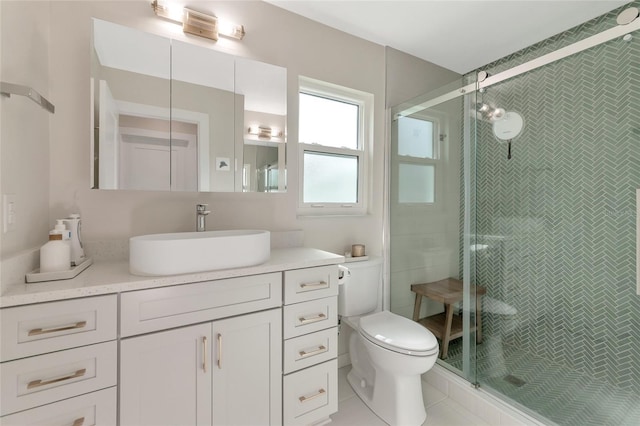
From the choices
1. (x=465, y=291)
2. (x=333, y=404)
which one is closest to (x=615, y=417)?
(x=465, y=291)

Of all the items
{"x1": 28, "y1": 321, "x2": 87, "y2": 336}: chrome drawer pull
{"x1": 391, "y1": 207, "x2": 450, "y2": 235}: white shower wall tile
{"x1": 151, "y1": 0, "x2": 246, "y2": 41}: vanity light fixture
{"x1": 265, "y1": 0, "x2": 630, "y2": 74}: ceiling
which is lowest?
{"x1": 28, "y1": 321, "x2": 87, "y2": 336}: chrome drawer pull

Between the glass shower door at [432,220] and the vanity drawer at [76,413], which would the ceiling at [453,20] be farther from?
the vanity drawer at [76,413]

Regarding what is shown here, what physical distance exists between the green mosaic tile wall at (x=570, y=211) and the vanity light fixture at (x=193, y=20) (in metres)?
1.66

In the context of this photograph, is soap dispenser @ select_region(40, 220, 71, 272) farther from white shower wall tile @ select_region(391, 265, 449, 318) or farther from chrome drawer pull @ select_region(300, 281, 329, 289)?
white shower wall tile @ select_region(391, 265, 449, 318)

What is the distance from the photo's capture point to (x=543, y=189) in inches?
68.8

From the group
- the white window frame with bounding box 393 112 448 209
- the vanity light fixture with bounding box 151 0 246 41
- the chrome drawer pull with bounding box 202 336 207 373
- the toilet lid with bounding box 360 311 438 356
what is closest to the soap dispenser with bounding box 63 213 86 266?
the chrome drawer pull with bounding box 202 336 207 373

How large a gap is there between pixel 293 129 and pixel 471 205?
1254 millimetres

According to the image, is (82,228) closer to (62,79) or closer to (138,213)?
(138,213)

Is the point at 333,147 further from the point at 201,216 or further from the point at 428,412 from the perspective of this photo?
the point at 428,412

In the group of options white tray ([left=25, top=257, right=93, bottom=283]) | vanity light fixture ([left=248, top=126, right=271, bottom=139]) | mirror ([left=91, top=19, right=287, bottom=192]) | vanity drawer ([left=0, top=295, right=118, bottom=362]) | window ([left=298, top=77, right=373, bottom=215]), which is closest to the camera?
vanity drawer ([left=0, top=295, right=118, bottom=362])

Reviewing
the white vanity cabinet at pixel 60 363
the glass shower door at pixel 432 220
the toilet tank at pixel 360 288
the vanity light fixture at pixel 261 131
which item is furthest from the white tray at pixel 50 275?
the glass shower door at pixel 432 220

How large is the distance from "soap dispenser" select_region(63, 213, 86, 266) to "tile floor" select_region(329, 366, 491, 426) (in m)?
1.47

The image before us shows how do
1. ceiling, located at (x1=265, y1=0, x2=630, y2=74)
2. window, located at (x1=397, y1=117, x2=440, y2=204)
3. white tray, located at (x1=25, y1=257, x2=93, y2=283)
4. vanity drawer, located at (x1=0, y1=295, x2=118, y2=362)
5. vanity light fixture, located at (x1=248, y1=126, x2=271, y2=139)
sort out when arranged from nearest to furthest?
vanity drawer, located at (x1=0, y1=295, x2=118, y2=362) < white tray, located at (x1=25, y1=257, x2=93, y2=283) < vanity light fixture, located at (x1=248, y1=126, x2=271, y2=139) < ceiling, located at (x1=265, y1=0, x2=630, y2=74) < window, located at (x1=397, y1=117, x2=440, y2=204)

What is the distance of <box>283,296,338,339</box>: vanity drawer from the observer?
1.31m
